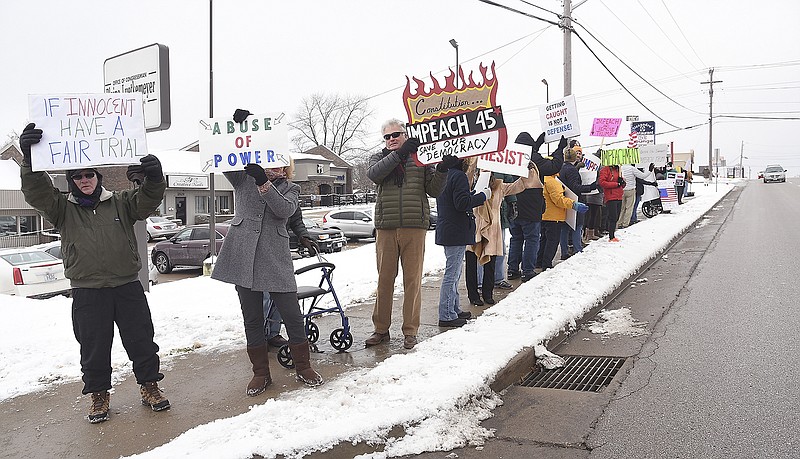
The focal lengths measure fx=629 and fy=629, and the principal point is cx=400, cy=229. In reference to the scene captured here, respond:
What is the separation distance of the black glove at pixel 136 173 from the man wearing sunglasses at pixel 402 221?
6.79ft

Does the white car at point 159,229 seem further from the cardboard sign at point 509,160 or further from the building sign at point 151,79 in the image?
the cardboard sign at point 509,160

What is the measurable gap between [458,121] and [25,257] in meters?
11.9

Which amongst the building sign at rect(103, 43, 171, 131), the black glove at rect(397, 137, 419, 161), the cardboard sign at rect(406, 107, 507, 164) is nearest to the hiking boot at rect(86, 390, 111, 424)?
the black glove at rect(397, 137, 419, 161)

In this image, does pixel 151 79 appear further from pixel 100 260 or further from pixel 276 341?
pixel 100 260

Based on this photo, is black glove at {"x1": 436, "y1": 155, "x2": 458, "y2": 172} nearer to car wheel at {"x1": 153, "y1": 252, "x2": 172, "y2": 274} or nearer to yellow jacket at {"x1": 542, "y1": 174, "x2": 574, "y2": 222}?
yellow jacket at {"x1": 542, "y1": 174, "x2": 574, "y2": 222}

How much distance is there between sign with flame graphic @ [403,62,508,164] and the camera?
627 centimetres

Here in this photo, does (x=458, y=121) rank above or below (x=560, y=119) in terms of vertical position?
below

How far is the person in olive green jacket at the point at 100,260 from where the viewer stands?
446cm

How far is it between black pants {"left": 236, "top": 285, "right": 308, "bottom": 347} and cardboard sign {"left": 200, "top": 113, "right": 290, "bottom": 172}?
3.35 feet

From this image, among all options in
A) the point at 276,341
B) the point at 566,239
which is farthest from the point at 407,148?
the point at 566,239

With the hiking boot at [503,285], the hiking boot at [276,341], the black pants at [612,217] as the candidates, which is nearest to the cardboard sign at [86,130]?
the hiking boot at [276,341]

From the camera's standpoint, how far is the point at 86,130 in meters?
4.60

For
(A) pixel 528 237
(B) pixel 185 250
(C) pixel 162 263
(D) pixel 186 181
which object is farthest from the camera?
(D) pixel 186 181

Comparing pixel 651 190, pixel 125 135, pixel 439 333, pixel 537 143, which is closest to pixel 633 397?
pixel 439 333
